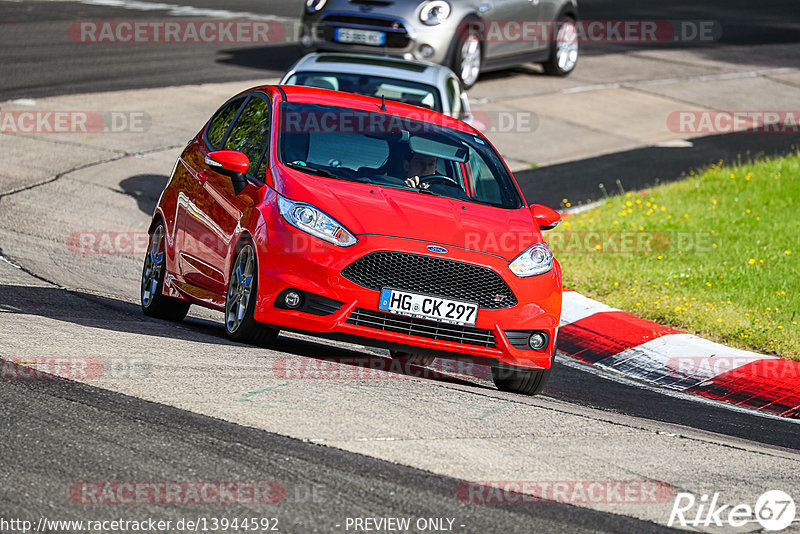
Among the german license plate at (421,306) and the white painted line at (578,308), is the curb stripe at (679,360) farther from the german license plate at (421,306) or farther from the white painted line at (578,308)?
the german license plate at (421,306)

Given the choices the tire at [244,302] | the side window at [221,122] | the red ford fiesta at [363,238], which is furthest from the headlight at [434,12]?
the tire at [244,302]

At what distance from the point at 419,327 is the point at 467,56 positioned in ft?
40.7

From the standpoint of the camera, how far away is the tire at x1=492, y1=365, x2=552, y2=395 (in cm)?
761

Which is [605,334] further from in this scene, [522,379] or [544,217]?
[522,379]

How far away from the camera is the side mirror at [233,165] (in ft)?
25.5

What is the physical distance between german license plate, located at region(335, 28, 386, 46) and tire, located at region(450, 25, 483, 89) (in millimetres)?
1293

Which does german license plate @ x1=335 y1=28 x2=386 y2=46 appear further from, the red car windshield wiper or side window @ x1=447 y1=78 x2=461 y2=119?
the red car windshield wiper

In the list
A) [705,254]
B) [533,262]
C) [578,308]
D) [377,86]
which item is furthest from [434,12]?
[533,262]

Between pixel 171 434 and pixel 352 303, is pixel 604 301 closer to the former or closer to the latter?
pixel 352 303

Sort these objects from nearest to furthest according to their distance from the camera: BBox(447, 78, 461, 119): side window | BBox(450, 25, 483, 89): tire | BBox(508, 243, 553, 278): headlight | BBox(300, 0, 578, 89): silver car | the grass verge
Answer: BBox(508, 243, 553, 278): headlight
the grass verge
BBox(447, 78, 461, 119): side window
BBox(300, 0, 578, 89): silver car
BBox(450, 25, 483, 89): tire

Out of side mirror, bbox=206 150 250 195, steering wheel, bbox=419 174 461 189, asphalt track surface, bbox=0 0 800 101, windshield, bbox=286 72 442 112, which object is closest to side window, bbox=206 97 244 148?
side mirror, bbox=206 150 250 195

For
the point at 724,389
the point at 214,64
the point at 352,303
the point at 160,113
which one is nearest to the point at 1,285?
the point at 352,303

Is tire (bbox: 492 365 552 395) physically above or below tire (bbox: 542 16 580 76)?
below

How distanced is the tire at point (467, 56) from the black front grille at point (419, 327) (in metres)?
11.7
